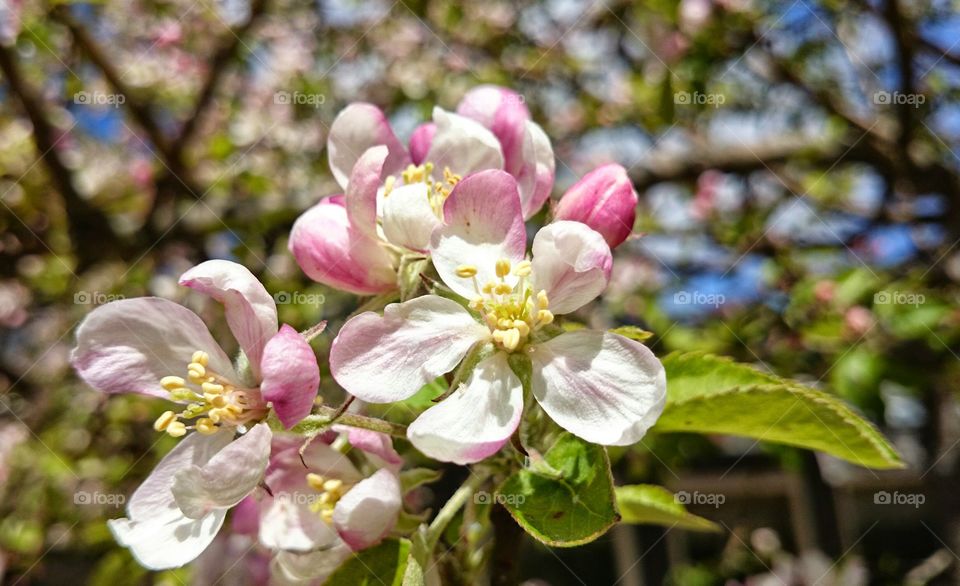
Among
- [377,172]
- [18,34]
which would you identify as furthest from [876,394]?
[18,34]

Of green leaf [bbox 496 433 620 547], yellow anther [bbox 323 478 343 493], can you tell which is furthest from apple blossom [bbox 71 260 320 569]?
green leaf [bbox 496 433 620 547]

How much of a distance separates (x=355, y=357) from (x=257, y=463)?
0.41 feet

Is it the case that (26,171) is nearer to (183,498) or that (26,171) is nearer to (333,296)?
(333,296)

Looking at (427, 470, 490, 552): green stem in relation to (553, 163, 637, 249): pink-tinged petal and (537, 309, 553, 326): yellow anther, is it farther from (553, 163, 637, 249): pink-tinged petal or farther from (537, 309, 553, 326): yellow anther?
(553, 163, 637, 249): pink-tinged petal

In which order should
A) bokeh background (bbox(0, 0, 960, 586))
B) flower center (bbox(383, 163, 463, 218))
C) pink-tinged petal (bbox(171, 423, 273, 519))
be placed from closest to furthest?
1. pink-tinged petal (bbox(171, 423, 273, 519))
2. flower center (bbox(383, 163, 463, 218))
3. bokeh background (bbox(0, 0, 960, 586))

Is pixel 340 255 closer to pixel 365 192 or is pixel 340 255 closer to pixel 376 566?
pixel 365 192

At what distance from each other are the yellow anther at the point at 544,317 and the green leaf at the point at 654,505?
0.30 m

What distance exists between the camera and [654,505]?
3.12 feet

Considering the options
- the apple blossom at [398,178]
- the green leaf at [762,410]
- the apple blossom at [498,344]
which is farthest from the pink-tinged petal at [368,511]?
the green leaf at [762,410]

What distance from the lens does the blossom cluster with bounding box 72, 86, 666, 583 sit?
71 centimetres

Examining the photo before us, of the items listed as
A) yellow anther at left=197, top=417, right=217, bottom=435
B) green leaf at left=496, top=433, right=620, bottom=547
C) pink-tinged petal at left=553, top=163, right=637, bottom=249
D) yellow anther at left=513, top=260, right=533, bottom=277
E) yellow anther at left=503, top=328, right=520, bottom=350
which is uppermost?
pink-tinged petal at left=553, top=163, right=637, bottom=249

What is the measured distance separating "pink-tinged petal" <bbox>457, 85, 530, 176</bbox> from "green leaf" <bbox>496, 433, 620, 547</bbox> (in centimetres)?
34

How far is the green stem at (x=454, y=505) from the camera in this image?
0.79 metres

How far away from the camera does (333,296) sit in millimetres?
2129
